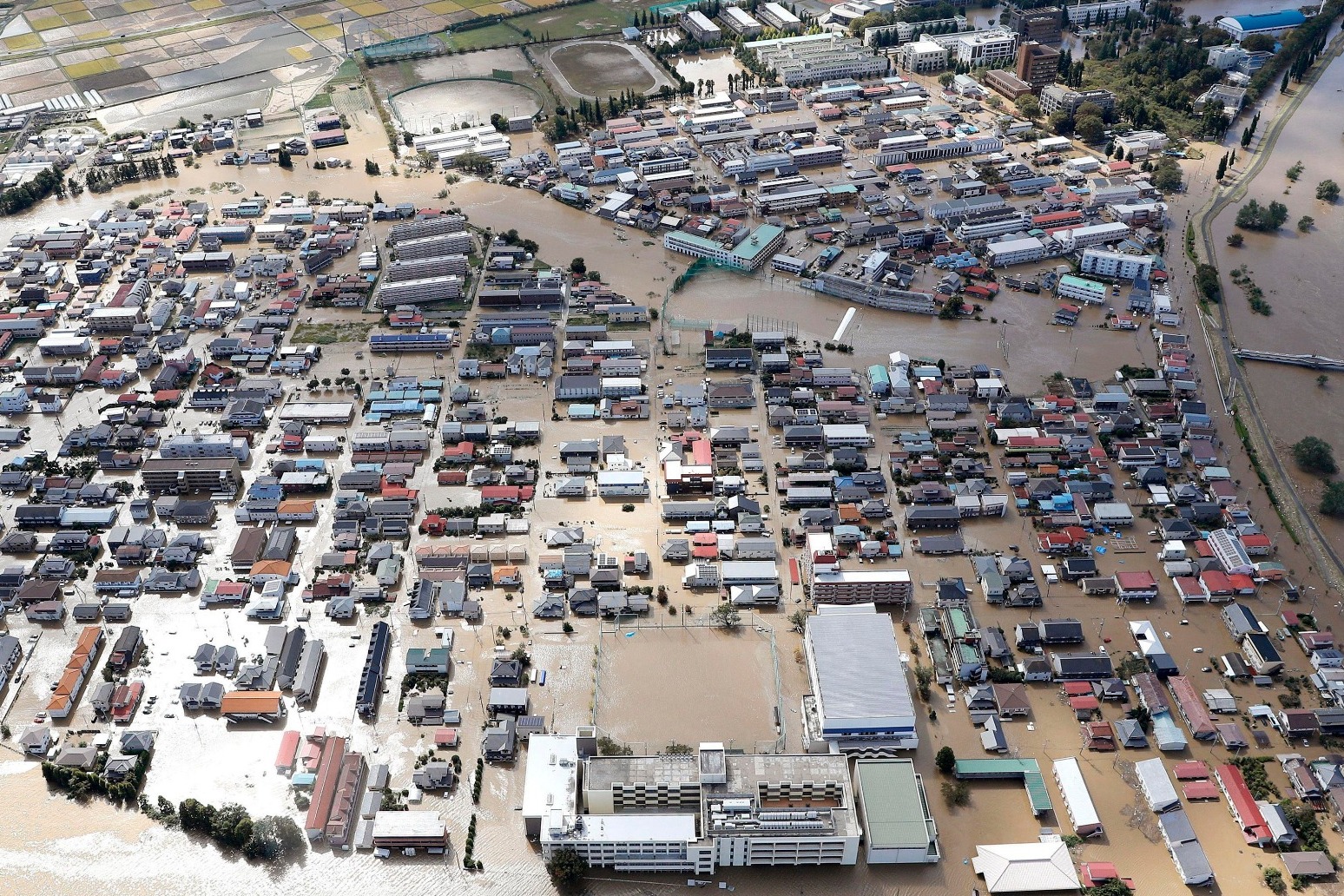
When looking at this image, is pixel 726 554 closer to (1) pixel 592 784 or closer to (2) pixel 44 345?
(1) pixel 592 784

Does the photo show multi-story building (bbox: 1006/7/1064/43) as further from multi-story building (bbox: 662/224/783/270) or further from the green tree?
the green tree

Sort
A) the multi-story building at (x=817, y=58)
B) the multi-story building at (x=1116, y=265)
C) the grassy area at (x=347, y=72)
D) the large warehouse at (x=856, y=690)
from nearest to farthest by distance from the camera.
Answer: the large warehouse at (x=856, y=690)
the multi-story building at (x=1116, y=265)
the multi-story building at (x=817, y=58)
the grassy area at (x=347, y=72)

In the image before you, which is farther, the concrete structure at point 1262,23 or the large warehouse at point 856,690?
the concrete structure at point 1262,23

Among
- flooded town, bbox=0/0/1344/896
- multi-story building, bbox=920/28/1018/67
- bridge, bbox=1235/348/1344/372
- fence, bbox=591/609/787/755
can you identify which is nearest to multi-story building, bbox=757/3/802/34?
flooded town, bbox=0/0/1344/896

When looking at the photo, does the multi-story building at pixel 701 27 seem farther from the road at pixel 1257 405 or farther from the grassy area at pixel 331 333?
the grassy area at pixel 331 333

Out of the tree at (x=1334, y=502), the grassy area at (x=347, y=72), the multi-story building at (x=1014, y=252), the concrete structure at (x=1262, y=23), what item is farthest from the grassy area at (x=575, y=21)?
the tree at (x=1334, y=502)

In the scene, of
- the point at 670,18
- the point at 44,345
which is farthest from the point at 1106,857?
→ the point at 670,18
